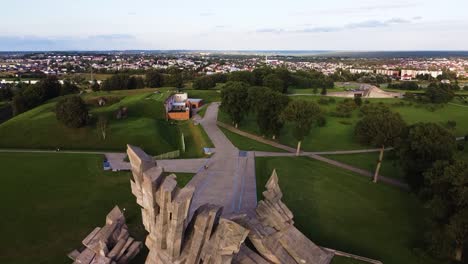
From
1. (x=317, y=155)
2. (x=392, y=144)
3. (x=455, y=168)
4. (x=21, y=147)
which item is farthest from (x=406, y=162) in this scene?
(x=21, y=147)

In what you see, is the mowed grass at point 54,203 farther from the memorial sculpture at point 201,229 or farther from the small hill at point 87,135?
the memorial sculpture at point 201,229

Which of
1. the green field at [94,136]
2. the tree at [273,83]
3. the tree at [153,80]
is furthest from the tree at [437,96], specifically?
the tree at [153,80]

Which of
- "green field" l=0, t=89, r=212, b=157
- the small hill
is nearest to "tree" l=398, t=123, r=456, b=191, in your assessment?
"green field" l=0, t=89, r=212, b=157

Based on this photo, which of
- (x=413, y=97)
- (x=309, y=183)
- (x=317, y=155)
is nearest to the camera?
(x=309, y=183)

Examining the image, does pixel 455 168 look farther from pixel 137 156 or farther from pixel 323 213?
pixel 137 156

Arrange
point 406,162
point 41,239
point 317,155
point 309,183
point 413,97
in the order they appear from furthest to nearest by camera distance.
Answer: point 413,97
point 317,155
point 309,183
point 406,162
point 41,239

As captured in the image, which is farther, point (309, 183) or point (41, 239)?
point (309, 183)

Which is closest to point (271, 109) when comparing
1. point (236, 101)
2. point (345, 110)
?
point (236, 101)
